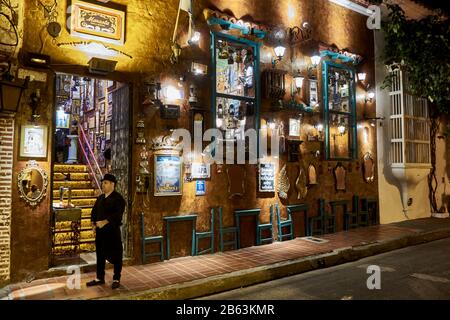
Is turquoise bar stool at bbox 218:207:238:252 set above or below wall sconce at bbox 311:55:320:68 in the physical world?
below

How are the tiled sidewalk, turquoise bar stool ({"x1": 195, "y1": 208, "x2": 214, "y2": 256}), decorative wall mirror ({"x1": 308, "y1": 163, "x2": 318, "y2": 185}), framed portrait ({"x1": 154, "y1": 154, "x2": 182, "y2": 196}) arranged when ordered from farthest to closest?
1. decorative wall mirror ({"x1": 308, "y1": 163, "x2": 318, "y2": 185})
2. turquoise bar stool ({"x1": 195, "y1": 208, "x2": 214, "y2": 256})
3. framed portrait ({"x1": 154, "y1": 154, "x2": 182, "y2": 196})
4. the tiled sidewalk

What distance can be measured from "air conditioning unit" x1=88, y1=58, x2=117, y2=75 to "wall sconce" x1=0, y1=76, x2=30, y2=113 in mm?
1337

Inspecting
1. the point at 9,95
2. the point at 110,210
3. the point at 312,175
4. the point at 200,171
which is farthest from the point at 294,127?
the point at 9,95

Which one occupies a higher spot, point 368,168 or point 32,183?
point 368,168

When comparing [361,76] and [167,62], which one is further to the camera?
[361,76]

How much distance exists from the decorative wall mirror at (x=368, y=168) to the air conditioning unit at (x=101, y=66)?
9106mm

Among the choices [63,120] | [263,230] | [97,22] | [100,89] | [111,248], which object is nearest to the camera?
[111,248]

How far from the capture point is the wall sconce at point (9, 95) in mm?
6238

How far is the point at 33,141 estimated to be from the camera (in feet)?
21.9

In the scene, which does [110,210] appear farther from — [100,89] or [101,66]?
[100,89]

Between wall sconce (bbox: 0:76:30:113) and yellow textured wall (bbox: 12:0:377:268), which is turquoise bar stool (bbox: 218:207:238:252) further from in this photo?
wall sconce (bbox: 0:76:30:113)

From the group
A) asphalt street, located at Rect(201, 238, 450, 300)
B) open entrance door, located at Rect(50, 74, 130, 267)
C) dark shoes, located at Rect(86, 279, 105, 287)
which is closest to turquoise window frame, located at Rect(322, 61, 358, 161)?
asphalt street, located at Rect(201, 238, 450, 300)

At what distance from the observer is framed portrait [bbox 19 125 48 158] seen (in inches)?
259

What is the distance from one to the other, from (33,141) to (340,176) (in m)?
8.95
